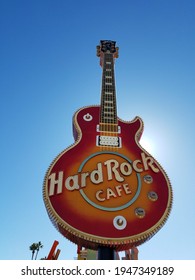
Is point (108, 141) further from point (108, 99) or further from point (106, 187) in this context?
point (108, 99)

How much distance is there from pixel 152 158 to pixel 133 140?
113 cm

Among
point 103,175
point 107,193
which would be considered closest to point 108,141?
point 103,175

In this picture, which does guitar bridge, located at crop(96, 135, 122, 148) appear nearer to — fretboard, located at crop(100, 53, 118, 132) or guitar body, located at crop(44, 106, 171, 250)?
guitar body, located at crop(44, 106, 171, 250)

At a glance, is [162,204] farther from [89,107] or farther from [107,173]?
[89,107]

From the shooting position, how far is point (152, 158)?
38.4 feet

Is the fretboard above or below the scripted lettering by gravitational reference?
above

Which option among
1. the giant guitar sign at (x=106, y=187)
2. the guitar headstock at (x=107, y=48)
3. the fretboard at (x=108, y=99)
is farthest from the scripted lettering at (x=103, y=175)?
the guitar headstock at (x=107, y=48)

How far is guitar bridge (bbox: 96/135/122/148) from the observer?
11867mm

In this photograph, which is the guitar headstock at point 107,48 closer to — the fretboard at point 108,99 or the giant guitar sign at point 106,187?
the fretboard at point 108,99

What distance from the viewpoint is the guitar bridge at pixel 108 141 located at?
38.9 feet

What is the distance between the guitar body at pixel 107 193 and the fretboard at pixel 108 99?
0.52 metres

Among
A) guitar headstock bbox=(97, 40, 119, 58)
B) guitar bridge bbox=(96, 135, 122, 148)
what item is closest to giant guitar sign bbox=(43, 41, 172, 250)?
guitar bridge bbox=(96, 135, 122, 148)

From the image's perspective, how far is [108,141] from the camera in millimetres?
11992
